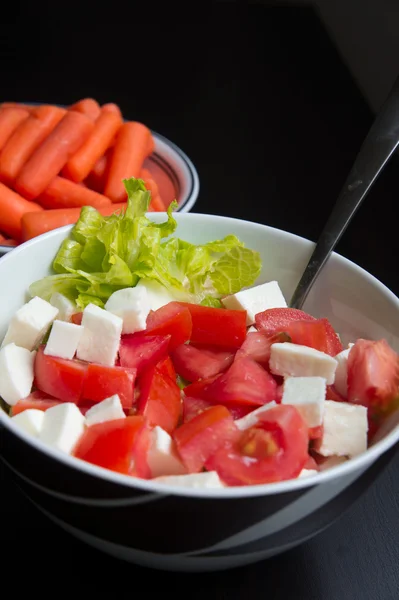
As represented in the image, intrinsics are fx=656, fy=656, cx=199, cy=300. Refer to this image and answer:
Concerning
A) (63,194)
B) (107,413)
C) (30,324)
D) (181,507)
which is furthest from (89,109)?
(181,507)

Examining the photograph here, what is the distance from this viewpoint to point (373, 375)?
3.35 ft

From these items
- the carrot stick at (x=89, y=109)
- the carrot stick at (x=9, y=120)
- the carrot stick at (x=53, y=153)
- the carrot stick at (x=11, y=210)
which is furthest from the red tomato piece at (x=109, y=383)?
the carrot stick at (x=89, y=109)

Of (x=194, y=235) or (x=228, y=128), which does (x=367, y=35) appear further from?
(x=194, y=235)

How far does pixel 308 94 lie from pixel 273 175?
860mm

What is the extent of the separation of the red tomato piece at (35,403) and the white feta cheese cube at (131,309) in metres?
0.17

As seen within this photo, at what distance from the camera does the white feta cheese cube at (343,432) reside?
0.95 meters

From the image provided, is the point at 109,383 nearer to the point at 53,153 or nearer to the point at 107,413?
the point at 107,413

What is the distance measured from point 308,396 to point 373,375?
0.13 meters

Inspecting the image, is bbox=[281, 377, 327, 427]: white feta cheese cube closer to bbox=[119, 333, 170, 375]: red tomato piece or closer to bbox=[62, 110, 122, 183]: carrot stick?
bbox=[119, 333, 170, 375]: red tomato piece

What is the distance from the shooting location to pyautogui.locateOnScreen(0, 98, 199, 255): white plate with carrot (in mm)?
1898

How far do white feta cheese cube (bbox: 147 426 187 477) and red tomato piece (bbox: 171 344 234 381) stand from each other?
194 mm

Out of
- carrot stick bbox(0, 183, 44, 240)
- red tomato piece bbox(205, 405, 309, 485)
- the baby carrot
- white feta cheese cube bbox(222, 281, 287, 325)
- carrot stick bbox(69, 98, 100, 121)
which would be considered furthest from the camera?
carrot stick bbox(69, 98, 100, 121)

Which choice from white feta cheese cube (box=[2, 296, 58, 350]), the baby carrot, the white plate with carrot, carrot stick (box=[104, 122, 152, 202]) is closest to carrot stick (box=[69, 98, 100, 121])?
the white plate with carrot

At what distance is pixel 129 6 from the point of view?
13.1 ft
